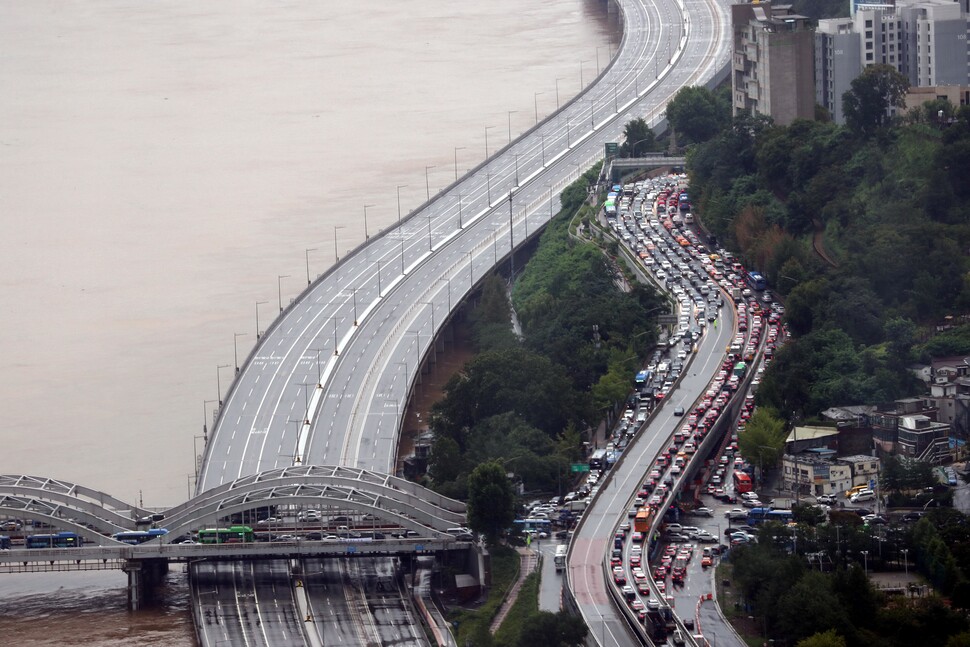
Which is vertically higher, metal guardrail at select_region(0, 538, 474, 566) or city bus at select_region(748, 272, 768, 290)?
city bus at select_region(748, 272, 768, 290)

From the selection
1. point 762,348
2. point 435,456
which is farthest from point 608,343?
point 435,456

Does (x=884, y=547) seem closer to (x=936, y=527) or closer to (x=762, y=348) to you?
(x=936, y=527)

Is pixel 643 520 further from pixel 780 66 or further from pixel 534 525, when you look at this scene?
pixel 780 66

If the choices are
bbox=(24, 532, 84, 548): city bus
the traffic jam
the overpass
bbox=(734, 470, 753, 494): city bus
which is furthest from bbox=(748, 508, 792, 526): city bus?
bbox=(24, 532, 84, 548): city bus

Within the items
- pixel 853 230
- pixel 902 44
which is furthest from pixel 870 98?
pixel 902 44

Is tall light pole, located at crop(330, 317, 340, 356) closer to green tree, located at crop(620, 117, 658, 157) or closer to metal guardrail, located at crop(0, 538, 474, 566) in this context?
metal guardrail, located at crop(0, 538, 474, 566)

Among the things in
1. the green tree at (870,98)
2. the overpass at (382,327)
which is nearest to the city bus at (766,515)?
the overpass at (382,327)

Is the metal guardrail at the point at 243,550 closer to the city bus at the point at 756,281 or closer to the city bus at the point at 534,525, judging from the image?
the city bus at the point at 534,525
